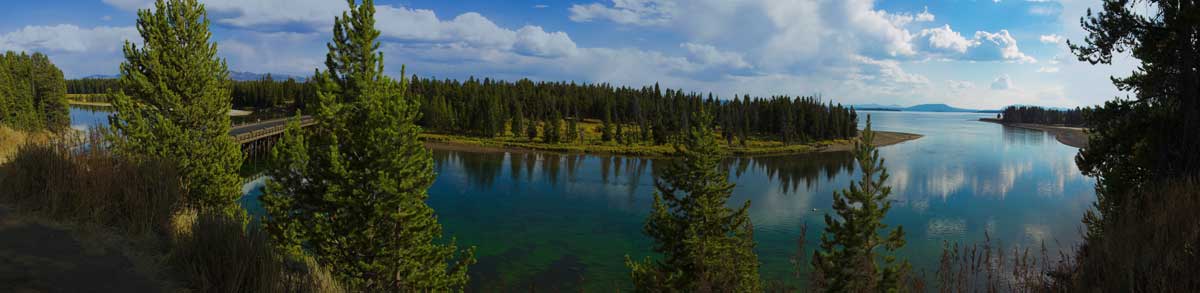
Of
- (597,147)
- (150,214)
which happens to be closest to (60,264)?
(150,214)

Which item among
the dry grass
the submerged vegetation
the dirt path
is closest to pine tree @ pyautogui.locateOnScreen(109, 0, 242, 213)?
the submerged vegetation

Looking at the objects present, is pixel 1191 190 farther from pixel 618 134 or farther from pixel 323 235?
pixel 618 134

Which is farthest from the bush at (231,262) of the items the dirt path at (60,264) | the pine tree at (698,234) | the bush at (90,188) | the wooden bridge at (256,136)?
the wooden bridge at (256,136)

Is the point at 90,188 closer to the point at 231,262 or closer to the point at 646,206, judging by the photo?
the point at 231,262

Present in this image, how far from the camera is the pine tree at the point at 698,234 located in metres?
24.7

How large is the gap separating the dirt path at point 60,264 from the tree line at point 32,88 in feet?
267

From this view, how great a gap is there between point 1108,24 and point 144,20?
2909cm

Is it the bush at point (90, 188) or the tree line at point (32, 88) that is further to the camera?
the tree line at point (32, 88)

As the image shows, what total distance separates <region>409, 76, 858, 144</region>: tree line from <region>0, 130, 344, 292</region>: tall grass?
10406 centimetres

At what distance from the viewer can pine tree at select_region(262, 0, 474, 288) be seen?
64.4 ft

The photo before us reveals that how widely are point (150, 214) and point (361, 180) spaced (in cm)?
1266

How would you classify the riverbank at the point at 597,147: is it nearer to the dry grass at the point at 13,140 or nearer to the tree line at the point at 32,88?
the tree line at the point at 32,88

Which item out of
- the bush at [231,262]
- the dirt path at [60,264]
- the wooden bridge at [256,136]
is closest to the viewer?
the dirt path at [60,264]

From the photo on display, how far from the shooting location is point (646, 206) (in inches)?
2143
